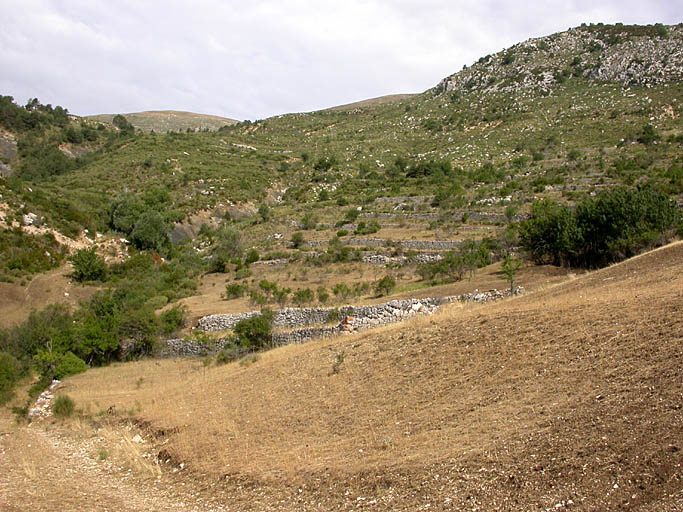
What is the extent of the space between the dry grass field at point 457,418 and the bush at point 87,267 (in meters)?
21.0

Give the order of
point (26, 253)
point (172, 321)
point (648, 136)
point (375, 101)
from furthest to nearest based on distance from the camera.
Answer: point (375, 101)
point (648, 136)
point (26, 253)
point (172, 321)

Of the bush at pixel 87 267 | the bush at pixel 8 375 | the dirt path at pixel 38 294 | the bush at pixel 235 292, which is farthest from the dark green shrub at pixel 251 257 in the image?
the bush at pixel 8 375

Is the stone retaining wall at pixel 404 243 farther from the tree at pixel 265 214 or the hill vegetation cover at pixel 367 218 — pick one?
the tree at pixel 265 214

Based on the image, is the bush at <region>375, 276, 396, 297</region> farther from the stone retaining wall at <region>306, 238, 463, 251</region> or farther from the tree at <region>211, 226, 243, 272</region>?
the tree at <region>211, 226, 243, 272</region>

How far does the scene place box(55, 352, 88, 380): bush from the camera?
64.1ft

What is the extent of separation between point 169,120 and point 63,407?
138725mm

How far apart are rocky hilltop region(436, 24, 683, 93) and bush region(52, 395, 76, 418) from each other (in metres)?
71.1

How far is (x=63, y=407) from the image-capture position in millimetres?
15055

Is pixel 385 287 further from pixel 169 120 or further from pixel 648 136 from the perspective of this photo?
pixel 169 120

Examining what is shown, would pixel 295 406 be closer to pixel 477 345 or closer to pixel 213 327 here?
pixel 477 345

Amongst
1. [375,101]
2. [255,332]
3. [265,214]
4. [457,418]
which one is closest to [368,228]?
[265,214]

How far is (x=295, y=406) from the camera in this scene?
10.9 m

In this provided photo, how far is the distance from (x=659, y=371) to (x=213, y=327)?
1994 centimetres

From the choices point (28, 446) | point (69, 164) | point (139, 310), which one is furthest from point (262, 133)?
point (28, 446)
